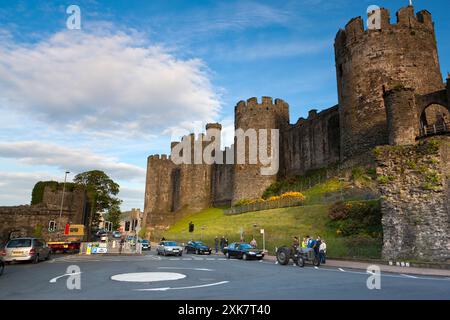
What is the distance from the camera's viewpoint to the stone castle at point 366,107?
30.6m

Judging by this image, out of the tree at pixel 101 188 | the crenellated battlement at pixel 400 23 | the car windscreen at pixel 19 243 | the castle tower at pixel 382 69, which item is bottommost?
the car windscreen at pixel 19 243

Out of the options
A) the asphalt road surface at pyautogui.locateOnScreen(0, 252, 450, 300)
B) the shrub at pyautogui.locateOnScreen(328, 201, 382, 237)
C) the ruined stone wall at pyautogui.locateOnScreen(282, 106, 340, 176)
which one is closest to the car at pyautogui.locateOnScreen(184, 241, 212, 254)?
the shrub at pyautogui.locateOnScreen(328, 201, 382, 237)

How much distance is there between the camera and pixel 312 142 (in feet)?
158

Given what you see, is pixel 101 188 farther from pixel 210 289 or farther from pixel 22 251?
pixel 210 289

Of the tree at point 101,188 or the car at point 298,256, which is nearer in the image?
the car at point 298,256

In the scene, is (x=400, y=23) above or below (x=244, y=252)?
above

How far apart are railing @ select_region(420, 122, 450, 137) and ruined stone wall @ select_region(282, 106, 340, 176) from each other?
12608 mm

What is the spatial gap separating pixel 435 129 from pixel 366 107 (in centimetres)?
746

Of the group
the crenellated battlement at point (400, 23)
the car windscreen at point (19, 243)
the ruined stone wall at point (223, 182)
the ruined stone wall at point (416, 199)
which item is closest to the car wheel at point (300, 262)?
the ruined stone wall at point (416, 199)

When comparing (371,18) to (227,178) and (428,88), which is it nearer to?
(428,88)

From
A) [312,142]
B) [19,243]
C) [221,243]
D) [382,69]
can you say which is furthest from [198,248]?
[312,142]

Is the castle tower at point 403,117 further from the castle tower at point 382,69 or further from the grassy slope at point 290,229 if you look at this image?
the grassy slope at point 290,229

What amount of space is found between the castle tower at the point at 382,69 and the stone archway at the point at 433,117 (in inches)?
83.0
